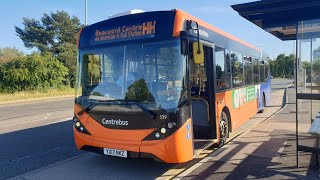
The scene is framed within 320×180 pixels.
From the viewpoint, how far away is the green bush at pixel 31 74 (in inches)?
1133

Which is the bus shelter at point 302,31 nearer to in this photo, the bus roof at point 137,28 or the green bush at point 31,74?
the bus roof at point 137,28

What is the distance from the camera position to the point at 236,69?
8.88m

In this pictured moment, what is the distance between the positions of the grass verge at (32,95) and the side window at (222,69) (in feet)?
67.3

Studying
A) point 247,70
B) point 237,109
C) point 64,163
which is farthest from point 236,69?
point 64,163

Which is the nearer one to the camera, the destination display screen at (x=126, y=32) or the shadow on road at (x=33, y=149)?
the destination display screen at (x=126, y=32)

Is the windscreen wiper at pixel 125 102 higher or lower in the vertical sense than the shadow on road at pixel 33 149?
higher

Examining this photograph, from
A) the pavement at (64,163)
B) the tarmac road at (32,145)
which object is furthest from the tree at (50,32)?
the pavement at (64,163)

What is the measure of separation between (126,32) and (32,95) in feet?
82.7

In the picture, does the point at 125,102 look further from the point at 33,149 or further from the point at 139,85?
the point at 33,149

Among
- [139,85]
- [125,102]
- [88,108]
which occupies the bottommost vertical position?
[88,108]

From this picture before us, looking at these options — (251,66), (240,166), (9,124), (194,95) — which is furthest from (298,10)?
(9,124)

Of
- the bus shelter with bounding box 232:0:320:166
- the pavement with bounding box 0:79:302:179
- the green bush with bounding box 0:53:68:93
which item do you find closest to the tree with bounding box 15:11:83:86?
the green bush with bounding box 0:53:68:93

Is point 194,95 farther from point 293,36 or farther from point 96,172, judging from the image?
point 293,36

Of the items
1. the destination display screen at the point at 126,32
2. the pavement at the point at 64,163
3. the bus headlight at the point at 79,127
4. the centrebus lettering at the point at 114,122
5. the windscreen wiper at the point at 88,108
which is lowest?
the pavement at the point at 64,163
